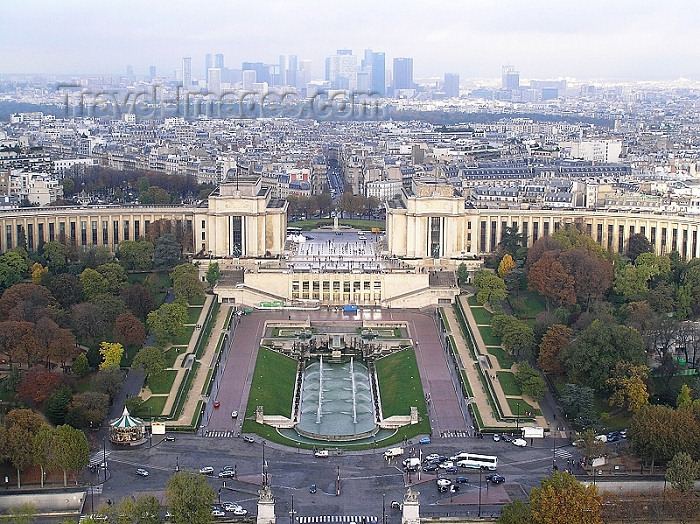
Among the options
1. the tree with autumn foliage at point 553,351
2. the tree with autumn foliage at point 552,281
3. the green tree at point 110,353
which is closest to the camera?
the green tree at point 110,353

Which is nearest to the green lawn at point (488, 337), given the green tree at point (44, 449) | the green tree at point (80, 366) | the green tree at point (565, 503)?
the green tree at point (80, 366)

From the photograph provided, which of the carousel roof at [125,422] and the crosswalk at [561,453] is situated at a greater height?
the carousel roof at [125,422]

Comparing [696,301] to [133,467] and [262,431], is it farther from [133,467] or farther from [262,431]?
[133,467]

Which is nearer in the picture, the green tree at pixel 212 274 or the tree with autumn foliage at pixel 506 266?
the green tree at pixel 212 274

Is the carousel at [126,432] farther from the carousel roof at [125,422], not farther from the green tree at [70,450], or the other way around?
the green tree at [70,450]

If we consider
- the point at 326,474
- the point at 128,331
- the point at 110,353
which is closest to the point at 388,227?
the point at 128,331

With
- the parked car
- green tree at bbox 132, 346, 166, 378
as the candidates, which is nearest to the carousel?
green tree at bbox 132, 346, 166, 378
